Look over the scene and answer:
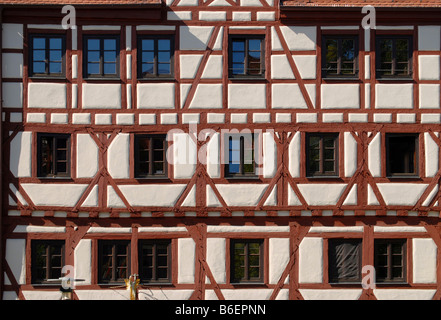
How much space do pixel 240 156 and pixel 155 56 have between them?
10.5ft

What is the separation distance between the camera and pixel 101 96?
43.1 feet

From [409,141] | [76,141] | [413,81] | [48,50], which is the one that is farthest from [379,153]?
[48,50]

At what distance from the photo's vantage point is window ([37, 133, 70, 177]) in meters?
13.2

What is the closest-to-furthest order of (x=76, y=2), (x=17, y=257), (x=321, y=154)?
(x=76, y=2) → (x=17, y=257) → (x=321, y=154)

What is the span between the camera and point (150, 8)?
1298 centimetres

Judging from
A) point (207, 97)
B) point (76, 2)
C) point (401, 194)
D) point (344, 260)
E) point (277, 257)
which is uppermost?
point (76, 2)

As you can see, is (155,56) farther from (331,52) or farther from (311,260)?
(311,260)

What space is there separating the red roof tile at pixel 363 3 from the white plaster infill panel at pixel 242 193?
174 inches

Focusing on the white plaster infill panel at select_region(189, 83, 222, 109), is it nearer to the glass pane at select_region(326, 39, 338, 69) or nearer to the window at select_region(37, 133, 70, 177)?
the glass pane at select_region(326, 39, 338, 69)

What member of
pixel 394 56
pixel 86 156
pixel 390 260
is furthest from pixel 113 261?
pixel 394 56

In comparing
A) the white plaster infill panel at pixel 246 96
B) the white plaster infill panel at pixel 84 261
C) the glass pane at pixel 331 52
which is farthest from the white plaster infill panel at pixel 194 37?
the white plaster infill panel at pixel 84 261

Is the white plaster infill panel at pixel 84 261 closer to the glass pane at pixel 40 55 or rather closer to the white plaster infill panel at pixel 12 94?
the white plaster infill panel at pixel 12 94

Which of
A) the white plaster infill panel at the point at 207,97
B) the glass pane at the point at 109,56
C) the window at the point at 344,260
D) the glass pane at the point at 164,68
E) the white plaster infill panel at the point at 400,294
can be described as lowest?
the white plaster infill panel at the point at 400,294

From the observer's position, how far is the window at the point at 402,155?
1340 centimetres
